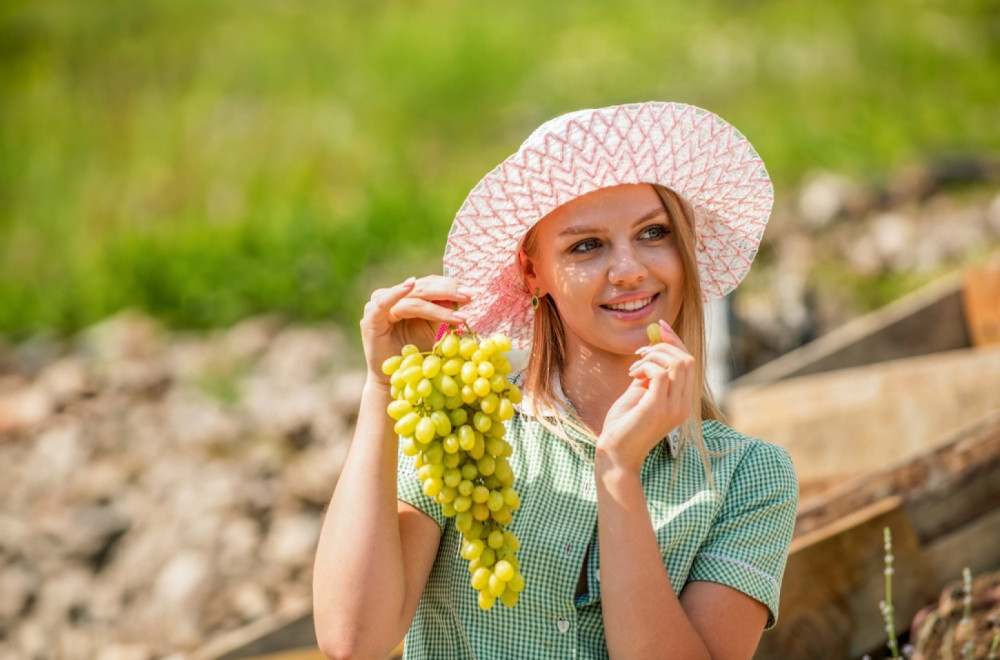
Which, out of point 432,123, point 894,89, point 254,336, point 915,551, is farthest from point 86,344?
point 894,89

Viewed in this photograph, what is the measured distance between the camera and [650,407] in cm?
149

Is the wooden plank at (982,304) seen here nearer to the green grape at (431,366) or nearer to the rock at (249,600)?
the rock at (249,600)

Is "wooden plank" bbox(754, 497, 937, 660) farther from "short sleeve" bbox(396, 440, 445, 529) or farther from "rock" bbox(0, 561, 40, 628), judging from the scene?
"rock" bbox(0, 561, 40, 628)

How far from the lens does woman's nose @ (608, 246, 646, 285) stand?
1629mm

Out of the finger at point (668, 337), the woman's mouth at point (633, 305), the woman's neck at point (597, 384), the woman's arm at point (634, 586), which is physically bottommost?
the woman's arm at point (634, 586)

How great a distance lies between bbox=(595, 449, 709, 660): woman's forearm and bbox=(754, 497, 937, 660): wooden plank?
778 millimetres

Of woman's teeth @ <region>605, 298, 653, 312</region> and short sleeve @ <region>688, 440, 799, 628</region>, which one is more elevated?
woman's teeth @ <region>605, 298, 653, 312</region>

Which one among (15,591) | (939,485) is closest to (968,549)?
(939,485)

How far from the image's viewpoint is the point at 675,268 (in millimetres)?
1687

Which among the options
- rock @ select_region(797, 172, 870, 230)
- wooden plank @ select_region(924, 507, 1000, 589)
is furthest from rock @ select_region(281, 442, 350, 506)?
rock @ select_region(797, 172, 870, 230)

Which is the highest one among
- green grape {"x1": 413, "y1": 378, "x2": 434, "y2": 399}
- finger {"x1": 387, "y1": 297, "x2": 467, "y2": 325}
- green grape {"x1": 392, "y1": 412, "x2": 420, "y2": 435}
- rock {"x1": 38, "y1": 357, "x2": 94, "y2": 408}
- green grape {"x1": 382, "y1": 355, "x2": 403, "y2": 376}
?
finger {"x1": 387, "y1": 297, "x2": 467, "y2": 325}

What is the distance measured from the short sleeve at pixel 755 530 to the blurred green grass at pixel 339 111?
4.70 m

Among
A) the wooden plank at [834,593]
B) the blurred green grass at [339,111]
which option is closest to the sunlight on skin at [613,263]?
the wooden plank at [834,593]

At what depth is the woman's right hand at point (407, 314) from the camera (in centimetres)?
156
